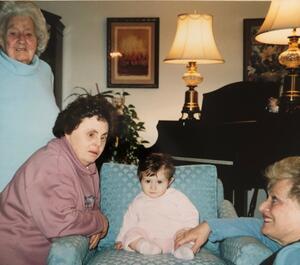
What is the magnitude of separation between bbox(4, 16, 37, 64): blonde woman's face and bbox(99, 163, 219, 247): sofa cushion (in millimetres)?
652

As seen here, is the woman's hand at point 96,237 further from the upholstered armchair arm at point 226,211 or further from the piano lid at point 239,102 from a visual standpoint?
the piano lid at point 239,102

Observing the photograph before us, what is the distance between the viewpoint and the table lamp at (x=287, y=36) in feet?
8.20

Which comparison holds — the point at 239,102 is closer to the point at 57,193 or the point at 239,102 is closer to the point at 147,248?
the point at 147,248

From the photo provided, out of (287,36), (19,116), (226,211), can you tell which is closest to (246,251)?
(226,211)

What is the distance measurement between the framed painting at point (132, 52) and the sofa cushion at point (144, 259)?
3432 millimetres

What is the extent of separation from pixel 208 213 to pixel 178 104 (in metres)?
3.15

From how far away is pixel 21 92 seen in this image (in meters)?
2.03

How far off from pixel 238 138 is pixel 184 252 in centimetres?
145

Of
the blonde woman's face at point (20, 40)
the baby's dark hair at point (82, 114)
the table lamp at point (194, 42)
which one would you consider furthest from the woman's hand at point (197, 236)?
the table lamp at point (194, 42)

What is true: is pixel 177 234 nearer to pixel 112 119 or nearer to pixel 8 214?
pixel 112 119

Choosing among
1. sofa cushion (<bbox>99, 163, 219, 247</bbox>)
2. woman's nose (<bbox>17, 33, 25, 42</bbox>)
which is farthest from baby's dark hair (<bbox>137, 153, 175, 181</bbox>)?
woman's nose (<bbox>17, 33, 25, 42</bbox>)

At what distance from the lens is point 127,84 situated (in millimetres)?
5207

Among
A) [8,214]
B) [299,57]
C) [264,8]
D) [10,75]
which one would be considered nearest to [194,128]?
[299,57]

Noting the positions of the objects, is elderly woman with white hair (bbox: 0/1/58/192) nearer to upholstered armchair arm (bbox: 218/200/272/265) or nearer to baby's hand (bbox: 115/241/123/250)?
baby's hand (bbox: 115/241/123/250)
